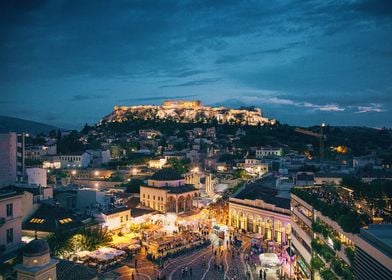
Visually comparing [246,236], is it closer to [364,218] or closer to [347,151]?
[364,218]

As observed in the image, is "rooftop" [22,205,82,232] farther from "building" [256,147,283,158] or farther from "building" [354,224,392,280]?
"building" [256,147,283,158]

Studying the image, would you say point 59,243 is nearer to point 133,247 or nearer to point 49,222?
point 49,222

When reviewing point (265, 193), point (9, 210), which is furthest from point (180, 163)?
point (9, 210)

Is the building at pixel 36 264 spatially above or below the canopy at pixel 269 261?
above

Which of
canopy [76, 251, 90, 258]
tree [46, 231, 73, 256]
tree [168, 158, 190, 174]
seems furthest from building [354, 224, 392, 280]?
tree [168, 158, 190, 174]

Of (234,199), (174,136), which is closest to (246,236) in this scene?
(234,199)

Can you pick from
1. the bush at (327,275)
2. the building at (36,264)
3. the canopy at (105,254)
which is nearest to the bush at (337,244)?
the bush at (327,275)

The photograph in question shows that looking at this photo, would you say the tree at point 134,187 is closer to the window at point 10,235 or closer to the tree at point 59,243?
the tree at point 59,243
